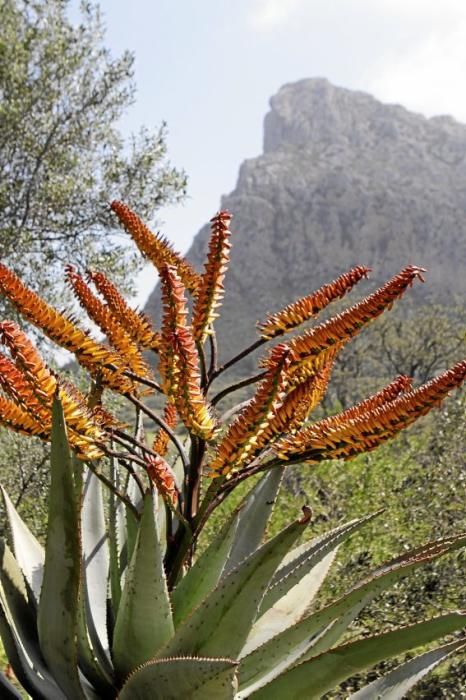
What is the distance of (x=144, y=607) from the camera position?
1865 mm

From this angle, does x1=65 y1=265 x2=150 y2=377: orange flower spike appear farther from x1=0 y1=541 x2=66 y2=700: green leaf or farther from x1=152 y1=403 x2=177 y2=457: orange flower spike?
x1=0 y1=541 x2=66 y2=700: green leaf

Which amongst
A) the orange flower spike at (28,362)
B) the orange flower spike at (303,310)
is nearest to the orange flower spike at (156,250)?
the orange flower spike at (303,310)

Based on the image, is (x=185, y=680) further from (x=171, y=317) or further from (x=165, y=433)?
(x=165, y=433)

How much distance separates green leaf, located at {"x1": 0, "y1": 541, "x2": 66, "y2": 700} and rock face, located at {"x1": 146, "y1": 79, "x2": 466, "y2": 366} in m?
100.0

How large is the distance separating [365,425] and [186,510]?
624 millimetres

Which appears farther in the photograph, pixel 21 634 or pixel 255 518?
pixel 255 518

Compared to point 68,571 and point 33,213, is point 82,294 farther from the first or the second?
point 33,213

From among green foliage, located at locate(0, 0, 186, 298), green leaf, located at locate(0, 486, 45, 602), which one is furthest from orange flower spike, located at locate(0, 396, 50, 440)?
green foliage, located at locate(0, 0, 186, 298)

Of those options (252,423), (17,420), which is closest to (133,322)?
(17,420)

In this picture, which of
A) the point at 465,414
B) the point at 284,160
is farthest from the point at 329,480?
the point at 284,160

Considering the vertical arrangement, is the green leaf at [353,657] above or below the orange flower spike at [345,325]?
below

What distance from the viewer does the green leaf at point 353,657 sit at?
5.54 feet

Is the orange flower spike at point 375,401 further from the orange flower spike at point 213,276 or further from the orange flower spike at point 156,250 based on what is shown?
the orange flower spike at point 156,250

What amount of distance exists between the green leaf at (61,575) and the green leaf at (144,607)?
0.49 feet
